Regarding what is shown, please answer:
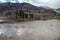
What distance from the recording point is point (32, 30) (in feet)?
4.87

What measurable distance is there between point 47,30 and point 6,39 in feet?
1.72

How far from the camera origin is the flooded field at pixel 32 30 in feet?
4.81

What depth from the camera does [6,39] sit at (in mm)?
1448

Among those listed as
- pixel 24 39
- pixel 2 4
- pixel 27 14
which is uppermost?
pixel 2 4

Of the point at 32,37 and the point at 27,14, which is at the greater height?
the point at 27,14

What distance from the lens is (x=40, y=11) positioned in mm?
1528

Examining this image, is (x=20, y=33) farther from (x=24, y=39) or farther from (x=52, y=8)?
(x=52, y=8)

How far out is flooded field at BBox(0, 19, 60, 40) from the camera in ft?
4.81

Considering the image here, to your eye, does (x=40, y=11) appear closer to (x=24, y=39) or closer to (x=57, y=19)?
(x=57, y=19)

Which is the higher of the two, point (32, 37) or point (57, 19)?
point (57, 19)

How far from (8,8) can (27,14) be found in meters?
0.26

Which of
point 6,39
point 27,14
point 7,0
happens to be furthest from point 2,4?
point 6,39

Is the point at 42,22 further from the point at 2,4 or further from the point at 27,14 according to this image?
the point at 2,4

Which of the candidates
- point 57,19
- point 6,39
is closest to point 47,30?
point 57,19
